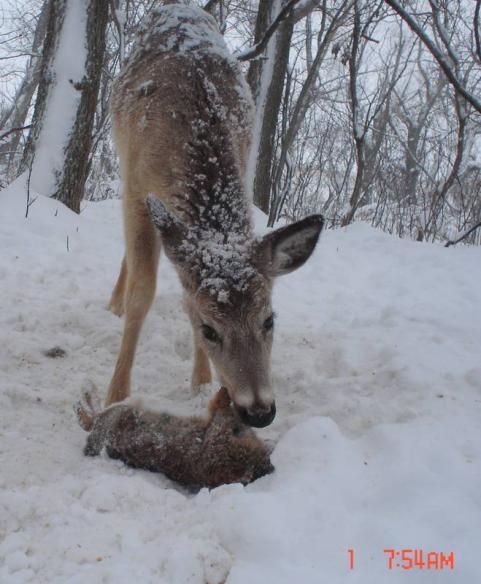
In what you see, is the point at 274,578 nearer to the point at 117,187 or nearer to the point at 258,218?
the point at 258,218

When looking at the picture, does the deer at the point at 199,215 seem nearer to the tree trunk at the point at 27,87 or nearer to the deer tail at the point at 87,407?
the deer tail at the point at 87,407

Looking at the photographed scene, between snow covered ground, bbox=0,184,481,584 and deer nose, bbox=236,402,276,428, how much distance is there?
177mm

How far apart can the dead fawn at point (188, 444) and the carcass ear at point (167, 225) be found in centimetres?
87

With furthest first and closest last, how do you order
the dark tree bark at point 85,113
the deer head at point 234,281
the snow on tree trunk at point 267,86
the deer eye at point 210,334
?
the snow on tree trunk at point 267,86 < the dark tree bark at point 85,113 < the deer eye at point 210,334 < the deer head at point 234,281

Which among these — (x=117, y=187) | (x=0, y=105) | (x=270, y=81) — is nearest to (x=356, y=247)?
(x=270, y=81)

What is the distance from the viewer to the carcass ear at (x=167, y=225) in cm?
305

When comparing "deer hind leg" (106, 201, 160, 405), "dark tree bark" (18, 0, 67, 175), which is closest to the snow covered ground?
"deer hind leg" (106, 201, 160, 405)

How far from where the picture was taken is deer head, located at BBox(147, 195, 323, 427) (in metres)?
2.87

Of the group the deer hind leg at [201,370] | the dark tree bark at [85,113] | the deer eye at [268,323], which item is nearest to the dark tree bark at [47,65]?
the dark tree bark at [85,113]

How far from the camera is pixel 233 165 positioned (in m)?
3.71

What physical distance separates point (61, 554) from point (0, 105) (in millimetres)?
20286
